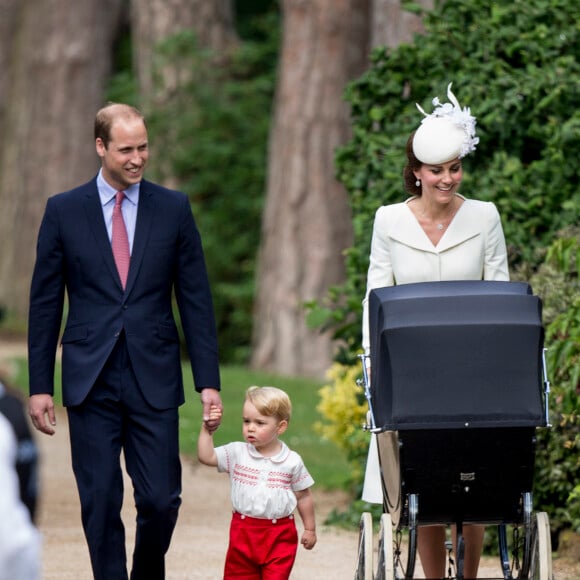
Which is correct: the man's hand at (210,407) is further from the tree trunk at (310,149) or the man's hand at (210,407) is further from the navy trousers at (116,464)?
the tree trunk at (310,149)

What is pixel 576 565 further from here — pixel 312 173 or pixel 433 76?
pixel 312 173

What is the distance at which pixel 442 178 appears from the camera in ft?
17.6

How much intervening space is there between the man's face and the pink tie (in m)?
0.09

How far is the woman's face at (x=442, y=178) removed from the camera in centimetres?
536

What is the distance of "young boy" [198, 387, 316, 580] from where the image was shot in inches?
215

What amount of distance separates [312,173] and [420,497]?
1034 cm

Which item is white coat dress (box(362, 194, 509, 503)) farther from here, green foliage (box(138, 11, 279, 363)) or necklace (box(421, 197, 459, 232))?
green foliage (box(138, 11, 279, 363))

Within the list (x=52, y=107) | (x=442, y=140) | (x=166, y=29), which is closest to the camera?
(x=442, y=140)

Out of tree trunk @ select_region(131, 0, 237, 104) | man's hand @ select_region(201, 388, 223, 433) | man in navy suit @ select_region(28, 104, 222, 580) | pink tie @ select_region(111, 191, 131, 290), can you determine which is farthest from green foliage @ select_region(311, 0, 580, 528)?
tree trunk @ select_region(131, 0, 237, 104)

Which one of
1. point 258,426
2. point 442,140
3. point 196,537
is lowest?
point 196,537

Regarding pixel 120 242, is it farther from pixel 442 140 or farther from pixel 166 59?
pixel 166 59

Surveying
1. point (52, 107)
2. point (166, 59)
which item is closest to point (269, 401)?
point (166, 59)

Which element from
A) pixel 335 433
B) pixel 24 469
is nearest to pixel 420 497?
pixel 24 469

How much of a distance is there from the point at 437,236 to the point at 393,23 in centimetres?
599
